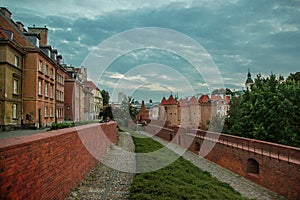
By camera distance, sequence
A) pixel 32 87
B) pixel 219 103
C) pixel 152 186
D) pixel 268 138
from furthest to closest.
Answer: pixel 219 103
pixel 32 87
pixel 268 138
pixel 152 186

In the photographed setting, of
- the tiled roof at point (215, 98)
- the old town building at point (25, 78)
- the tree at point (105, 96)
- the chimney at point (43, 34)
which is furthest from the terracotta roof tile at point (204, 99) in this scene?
the tree at point (105, 96)

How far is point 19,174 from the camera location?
3713 mm

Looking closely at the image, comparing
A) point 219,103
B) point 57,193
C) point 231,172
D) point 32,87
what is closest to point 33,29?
point 32,87

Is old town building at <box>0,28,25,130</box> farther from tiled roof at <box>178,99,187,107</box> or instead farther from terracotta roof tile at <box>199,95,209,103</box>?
tiled roof at <box>178,99,187,107</box>

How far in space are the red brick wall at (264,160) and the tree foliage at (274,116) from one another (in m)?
3.30

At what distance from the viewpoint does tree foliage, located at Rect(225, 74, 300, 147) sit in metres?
18.6

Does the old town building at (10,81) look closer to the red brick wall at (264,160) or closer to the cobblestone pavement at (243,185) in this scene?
the cobblestone pavement at (243,185)

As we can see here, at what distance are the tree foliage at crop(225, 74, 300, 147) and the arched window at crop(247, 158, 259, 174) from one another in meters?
5.41

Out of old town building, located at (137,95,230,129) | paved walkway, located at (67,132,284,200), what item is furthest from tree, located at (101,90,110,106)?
paved walkway, located at (67,132,284,200)

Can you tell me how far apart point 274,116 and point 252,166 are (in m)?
6.87

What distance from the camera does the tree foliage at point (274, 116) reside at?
18.6 metres

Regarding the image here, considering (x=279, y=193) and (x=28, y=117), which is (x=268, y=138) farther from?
(x=28, y=117)

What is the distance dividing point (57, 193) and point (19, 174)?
6.99 feet

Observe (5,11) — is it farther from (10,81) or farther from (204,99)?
(204,99)
